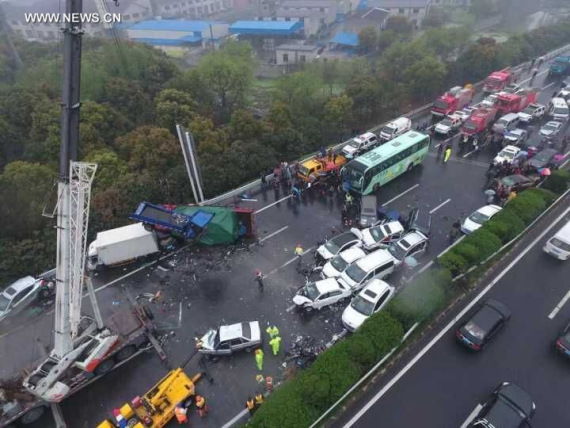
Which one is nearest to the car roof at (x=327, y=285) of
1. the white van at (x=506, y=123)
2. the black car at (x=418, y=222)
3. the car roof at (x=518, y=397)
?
the black car at (x=418, y=222)

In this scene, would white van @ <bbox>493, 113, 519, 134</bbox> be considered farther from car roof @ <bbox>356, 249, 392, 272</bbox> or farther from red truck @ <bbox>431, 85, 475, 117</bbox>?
car roof @ <bbox>356, 249, 392, 272</bbox>

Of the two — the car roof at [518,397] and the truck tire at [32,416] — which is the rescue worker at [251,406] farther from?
the car roof at [518,397]

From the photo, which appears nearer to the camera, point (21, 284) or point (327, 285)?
point (327, 285)

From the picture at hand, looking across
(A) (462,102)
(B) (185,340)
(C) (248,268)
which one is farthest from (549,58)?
(B) (185,340)

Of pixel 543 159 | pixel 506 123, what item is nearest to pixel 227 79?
pixel 506 123

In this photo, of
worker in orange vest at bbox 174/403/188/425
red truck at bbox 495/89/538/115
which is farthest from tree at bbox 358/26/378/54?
worker in orange vest at bbox 174/403/188/425

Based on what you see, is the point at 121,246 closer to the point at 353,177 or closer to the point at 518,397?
the point at 353,177
